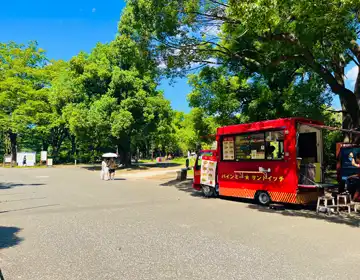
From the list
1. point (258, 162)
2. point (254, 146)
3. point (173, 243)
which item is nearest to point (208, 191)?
point (258, 162)

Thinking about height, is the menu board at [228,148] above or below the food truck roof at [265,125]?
below

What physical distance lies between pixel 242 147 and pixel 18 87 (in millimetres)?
40535

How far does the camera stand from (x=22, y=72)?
46.0 metres

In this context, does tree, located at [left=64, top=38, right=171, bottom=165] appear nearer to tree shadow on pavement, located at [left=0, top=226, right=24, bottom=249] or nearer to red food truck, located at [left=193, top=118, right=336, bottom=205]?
red food truck, located at [left=193, top=118, right=336, bottom=205]

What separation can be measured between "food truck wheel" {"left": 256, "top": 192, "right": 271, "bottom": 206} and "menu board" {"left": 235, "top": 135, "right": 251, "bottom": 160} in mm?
1393

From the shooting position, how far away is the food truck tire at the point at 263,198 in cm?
1113

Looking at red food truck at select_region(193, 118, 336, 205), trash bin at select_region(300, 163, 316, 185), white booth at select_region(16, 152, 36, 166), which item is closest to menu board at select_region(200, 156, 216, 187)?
red food truck at select_region(193, 118, 336, 205)

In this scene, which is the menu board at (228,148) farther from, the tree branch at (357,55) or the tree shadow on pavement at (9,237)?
the tree shadow on pavement at (9,237)

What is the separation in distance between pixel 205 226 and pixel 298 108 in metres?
9.29

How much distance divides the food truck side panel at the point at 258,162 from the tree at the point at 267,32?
277 centimetres

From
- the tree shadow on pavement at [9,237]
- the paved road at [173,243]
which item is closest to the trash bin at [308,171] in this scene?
the paved road at [173,243]

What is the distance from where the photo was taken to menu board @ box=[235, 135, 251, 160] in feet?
38.4

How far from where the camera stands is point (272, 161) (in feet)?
35.4

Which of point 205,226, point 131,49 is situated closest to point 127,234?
point 205,226
